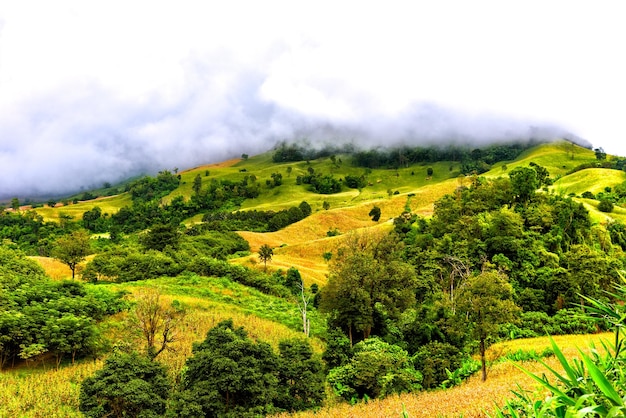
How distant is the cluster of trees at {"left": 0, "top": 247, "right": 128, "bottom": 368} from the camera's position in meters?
18.6

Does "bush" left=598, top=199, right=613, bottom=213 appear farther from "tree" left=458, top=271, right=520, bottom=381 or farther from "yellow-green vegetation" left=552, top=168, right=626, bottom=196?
"tree" left=458, top=271, right=520, bottom=381

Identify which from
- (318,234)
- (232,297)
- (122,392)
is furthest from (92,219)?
(122,392)

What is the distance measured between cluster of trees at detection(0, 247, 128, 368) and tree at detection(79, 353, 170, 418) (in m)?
6.86

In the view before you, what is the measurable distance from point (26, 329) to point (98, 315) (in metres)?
5.85

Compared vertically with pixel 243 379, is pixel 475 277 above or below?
above

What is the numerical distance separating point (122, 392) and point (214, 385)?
9.71 feet

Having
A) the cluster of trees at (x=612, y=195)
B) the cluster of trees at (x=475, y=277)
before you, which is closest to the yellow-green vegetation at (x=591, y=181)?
the cluster of trees at (x=612, y=195)

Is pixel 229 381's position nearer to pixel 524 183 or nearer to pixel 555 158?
pixel 524 183

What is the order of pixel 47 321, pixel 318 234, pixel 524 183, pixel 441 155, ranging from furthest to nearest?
pixel 441 155 < pixel 318 234 < pixel 524 183 < pixel 47 321

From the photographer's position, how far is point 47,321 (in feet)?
63.9

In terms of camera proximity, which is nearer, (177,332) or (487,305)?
(487,305)

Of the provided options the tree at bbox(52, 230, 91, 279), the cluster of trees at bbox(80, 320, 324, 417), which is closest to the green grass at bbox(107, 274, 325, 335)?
the tree at bbox(52, 230, 91, 279)

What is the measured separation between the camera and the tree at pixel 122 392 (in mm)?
13312

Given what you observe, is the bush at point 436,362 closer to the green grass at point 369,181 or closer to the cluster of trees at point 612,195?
the cluster of trees at point 612,195
